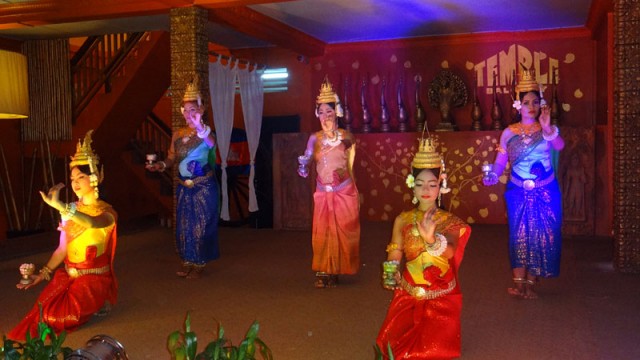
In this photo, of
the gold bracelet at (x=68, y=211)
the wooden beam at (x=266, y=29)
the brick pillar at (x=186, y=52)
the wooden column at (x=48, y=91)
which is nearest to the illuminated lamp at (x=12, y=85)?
the gold bracelet at (x=68, y=211)

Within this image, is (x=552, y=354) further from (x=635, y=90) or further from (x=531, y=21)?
(x=531, y=21)

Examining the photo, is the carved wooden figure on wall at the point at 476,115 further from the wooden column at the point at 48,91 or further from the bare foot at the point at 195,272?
the wooden column at the point at 48,91

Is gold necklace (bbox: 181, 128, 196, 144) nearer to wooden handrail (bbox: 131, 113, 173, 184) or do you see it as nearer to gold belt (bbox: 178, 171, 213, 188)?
gold belt (bbox: 178, 171, 213, 188)

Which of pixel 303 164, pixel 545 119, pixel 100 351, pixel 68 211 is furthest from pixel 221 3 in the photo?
pixel 100 351

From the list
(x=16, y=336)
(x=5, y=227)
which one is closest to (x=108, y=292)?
(x=16, y=336)

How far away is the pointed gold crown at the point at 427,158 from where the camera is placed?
142 inches

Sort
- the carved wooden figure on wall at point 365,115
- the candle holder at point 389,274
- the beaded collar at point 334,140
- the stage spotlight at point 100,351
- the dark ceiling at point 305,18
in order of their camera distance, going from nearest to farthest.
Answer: the stage spotlight at point 100,351, the candle holder at point 389,274, the beaded collar at point 334,140, the dark ceiling at point 305,18, the carved wooden figure on wall at point 365,115

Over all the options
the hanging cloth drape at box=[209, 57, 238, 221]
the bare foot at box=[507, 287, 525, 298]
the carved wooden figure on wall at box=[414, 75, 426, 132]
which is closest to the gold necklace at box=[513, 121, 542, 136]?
the bare foot at box=[507, 287, 525, 298]

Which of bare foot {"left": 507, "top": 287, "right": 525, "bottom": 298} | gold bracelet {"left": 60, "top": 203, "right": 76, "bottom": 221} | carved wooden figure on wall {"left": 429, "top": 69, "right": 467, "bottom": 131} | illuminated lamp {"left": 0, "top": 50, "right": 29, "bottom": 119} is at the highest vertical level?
carved wooden figure on wall {"left": 429, "top": 69, "right": 467, "bottom": 131}

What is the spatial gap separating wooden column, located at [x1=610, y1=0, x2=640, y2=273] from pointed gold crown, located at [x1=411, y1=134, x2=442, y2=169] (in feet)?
9.70

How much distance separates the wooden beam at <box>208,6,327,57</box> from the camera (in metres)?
7.42

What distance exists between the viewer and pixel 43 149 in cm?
959

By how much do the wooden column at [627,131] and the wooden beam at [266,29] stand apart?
3866mm

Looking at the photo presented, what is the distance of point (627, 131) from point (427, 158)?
3048mm
